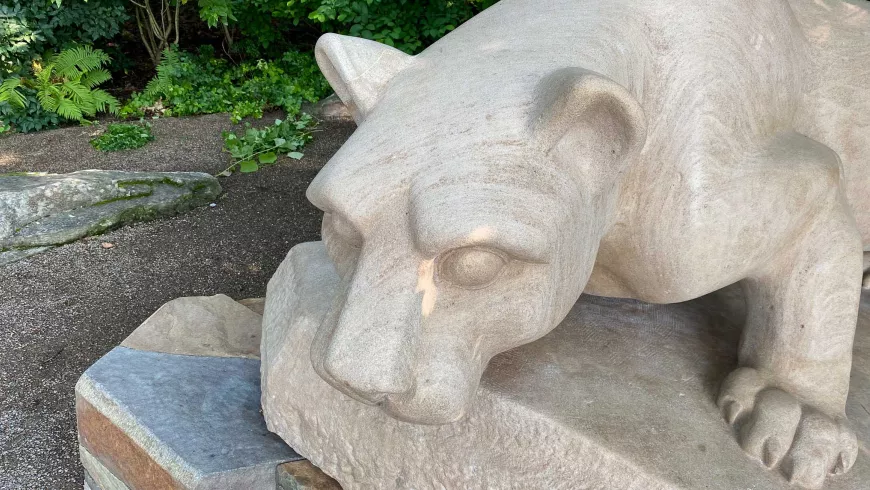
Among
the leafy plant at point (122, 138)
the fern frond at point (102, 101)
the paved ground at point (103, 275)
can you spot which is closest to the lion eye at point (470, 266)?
the paved ground at point (103, 275)

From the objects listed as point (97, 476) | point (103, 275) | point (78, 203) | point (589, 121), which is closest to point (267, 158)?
point (78, 203)

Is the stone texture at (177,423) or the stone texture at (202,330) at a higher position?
the stone texture at (177,423)

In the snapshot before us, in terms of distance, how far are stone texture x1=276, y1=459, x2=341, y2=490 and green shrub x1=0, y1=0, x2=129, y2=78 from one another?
6840mm

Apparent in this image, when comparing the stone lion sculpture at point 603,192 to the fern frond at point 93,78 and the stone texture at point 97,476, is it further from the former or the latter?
the fern frond at point 93,78

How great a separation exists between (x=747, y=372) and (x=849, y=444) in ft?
0.93

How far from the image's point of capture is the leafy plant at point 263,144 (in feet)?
21.8

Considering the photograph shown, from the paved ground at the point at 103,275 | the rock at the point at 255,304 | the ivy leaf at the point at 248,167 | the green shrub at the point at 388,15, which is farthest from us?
the green shrub at the point at 388,15

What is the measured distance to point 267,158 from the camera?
6.71 metres

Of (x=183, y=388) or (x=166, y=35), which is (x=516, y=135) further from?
(x=166, y=35)

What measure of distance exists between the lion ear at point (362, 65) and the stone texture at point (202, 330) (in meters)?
1.60

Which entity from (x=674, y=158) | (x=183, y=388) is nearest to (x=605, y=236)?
(x=674, y=158)

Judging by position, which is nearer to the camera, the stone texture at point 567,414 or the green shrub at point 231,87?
the stone texture at point 567,414

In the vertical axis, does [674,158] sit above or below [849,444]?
above

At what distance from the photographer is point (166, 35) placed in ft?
30.0
